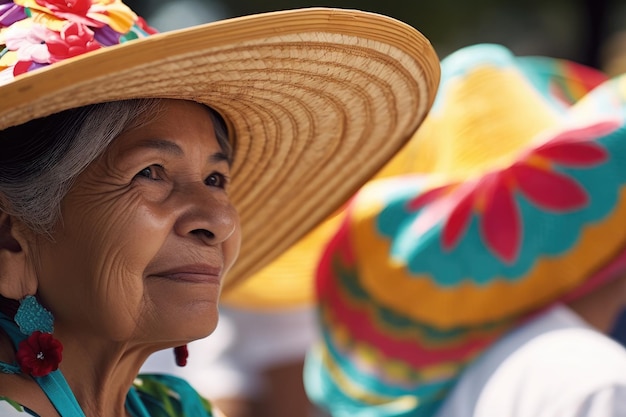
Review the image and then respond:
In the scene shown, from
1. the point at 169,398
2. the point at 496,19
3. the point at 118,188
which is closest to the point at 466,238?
the point at 169,398

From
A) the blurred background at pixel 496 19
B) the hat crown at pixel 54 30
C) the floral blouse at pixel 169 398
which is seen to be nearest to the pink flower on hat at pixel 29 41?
the hat crown at pixel 54 30

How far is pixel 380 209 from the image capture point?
10.4 feet

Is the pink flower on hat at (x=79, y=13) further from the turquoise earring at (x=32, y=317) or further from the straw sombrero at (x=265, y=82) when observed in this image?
the turquoise earring at (x=32, y=317)

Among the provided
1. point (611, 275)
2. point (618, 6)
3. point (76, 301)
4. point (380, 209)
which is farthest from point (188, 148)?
point (618, 6)

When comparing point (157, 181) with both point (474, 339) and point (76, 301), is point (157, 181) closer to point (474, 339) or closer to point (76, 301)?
point (76, 301)

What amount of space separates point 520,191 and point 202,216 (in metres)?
1.31

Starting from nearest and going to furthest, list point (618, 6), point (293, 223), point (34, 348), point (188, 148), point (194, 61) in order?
point (194, 61), point (34, 348), point (188, 148), point (293, 223), point (618, 6)

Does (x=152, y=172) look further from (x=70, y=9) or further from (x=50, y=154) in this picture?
(x=70, y=9)

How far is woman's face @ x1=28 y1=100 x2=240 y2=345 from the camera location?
1863mm

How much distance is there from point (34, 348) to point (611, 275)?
1.78m

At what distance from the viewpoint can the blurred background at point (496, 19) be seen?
7977mm

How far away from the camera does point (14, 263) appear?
6.16 ft

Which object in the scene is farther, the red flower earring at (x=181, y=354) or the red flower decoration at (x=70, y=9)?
the red flower earring at (x=181, y=354)

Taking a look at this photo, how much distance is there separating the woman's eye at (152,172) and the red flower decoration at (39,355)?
0.34 m
